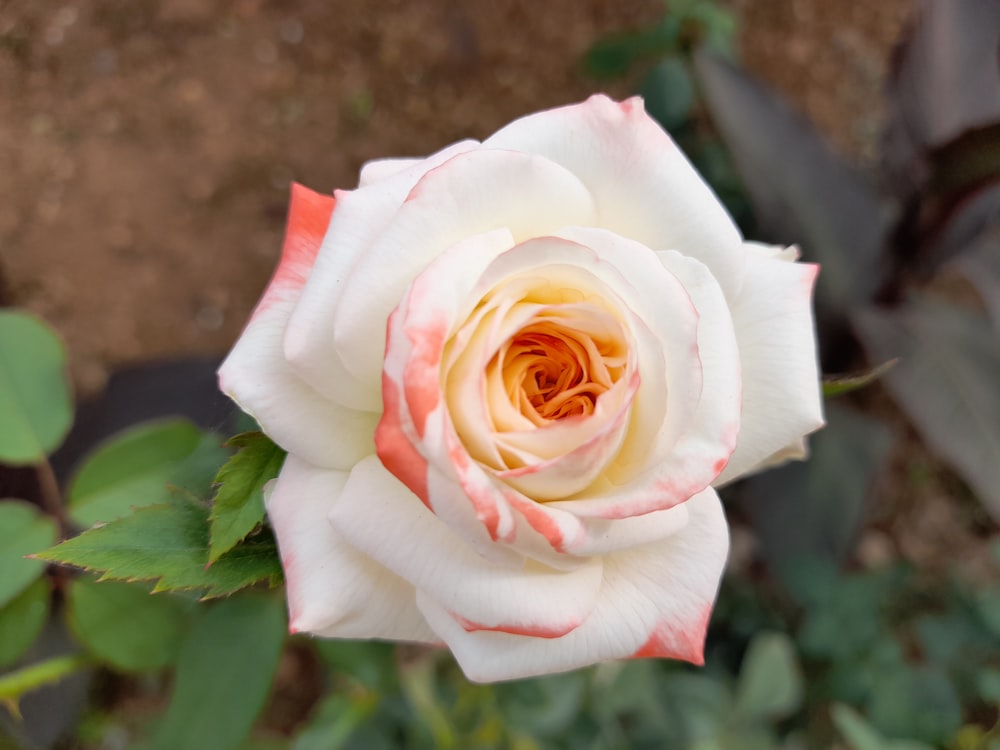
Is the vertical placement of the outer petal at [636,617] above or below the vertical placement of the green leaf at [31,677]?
above

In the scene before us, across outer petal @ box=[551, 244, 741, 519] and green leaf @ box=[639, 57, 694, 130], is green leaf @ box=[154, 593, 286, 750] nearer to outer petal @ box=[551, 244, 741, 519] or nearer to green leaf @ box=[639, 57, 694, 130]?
outer petal @ box=[551, 244, 741, 519]

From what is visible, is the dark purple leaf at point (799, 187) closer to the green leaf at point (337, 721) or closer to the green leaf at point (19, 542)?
the green leaf at point (337, 721)

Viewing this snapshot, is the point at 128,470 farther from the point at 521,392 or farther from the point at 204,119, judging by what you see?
the point at 204,119

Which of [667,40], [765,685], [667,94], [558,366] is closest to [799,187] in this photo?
[667,94]

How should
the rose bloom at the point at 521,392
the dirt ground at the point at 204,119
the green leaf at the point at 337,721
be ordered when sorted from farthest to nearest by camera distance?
1. the dirt ground at the point at 204,119
2. the green leaf at the point at 337,721
3. the rose bloom at the point at 521,392

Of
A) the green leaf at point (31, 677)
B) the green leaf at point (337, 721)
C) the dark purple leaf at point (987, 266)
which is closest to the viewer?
the green leaf at point (31, 677)

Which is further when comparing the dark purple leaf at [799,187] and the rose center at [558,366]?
the dark purple leaf at [799,187]

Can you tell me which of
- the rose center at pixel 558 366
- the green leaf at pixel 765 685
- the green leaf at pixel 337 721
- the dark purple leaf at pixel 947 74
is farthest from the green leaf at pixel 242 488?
the dark purple leaf at pixel 947 74
